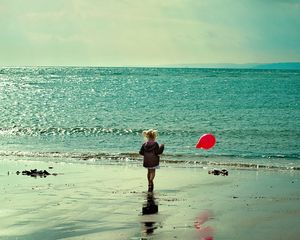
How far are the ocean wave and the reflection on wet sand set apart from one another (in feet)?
30.8

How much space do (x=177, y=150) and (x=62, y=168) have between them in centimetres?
1020

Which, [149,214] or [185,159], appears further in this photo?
[185,159]

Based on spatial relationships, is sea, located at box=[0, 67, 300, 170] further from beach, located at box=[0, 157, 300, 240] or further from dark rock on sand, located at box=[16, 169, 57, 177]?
dark rock on sand, located at box=[16, 169, 57, 177]

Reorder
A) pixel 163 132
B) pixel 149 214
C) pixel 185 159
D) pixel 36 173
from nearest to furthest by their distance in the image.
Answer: pixel 149 214 → pixel 36 173 → pixel 185 159 → pixel 163 132

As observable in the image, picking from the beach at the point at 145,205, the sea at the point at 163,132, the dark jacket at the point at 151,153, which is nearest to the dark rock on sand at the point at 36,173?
the beach at the point at 145,205

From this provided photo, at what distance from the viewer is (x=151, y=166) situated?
18.5 m

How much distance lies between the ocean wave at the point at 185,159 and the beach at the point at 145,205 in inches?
111

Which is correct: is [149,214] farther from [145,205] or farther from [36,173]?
[36,173]

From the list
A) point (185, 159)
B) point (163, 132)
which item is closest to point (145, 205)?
point (185, 159)

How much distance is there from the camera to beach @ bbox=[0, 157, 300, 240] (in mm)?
13116

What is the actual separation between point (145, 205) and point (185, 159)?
12846 millimetres

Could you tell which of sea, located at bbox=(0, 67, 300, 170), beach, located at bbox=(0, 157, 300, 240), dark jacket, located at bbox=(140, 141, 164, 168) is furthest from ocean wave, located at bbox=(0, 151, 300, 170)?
dark jacket, located at bbox=(140, 141, 164, 168)

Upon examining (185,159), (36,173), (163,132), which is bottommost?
(36,173)

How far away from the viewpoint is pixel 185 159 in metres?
28.9
